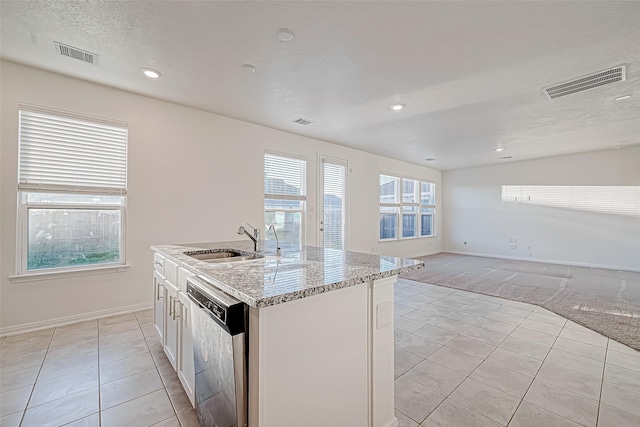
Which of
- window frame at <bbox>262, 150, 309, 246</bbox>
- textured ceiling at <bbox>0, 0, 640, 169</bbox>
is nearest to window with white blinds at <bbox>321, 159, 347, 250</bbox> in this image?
window frame at <bbox>262, 150, 309, 246</bbox>

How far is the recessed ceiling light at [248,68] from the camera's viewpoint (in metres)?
2.71

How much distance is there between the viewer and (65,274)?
118 inches

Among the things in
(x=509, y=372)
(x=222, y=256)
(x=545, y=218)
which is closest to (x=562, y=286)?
(x=545, y=218)

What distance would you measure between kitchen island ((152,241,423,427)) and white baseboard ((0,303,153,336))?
2.27 m

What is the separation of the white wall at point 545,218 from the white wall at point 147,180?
5.68m

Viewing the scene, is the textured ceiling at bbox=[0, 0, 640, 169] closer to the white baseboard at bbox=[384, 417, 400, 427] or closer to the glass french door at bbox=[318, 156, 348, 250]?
the glass french door at bbox=[318, 156, 348, 250]

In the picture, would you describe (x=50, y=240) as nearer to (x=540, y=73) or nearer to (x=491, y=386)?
(x=491, y=386)

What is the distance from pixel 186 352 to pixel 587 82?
179 inches

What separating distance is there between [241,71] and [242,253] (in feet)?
6.18

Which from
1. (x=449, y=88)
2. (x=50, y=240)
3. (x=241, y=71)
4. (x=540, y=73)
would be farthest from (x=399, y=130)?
(x=50, y=240)

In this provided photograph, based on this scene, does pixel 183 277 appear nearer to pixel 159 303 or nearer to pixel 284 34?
pixel 159 303

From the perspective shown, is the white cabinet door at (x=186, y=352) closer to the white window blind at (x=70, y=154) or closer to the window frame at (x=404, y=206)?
the white window blind at (x=70, y=154)

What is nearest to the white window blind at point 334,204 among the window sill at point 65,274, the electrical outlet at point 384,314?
the window sill at point 65,274

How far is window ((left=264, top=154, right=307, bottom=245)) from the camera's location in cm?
472
